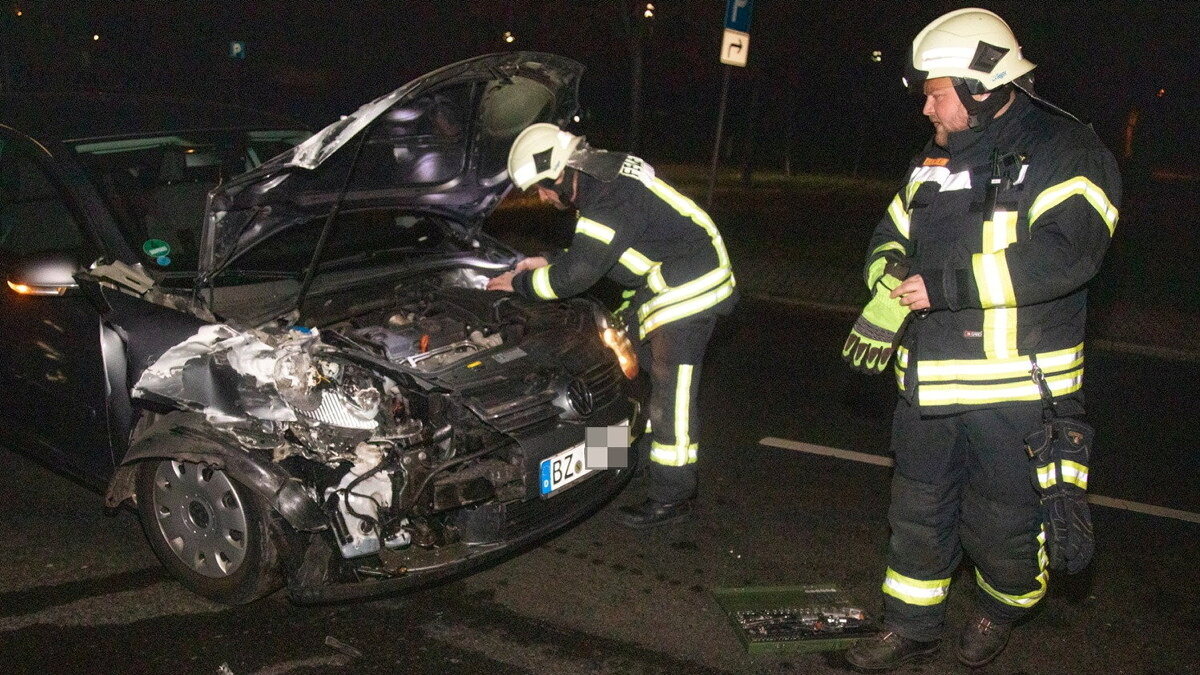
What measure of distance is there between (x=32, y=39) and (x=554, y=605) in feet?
58.2

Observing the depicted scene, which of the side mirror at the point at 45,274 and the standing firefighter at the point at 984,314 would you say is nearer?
the standing firefighter at the point at 984,314

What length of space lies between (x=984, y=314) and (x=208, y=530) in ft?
9.11

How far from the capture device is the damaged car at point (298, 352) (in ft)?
11.7

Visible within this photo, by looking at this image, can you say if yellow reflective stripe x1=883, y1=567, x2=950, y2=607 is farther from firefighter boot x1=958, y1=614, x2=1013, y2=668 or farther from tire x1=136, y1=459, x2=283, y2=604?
tire x1=136, y1=459, x2=283, y2=604

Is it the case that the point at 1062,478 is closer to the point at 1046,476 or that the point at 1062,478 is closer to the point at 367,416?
the point at 1046,476

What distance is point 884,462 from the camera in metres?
5.61

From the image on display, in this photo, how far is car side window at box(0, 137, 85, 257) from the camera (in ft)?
14.0

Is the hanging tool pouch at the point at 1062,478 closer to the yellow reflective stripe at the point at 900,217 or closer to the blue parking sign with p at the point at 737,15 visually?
the yellow reflective stripe at the point at 900,217

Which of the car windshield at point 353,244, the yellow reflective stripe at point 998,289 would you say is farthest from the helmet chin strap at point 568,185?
the yellow reflective stripe at point 998,289

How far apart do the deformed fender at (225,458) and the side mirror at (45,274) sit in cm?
70

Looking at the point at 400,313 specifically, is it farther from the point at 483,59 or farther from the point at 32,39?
the point at 32,39

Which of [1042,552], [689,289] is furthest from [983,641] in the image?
[689,289]

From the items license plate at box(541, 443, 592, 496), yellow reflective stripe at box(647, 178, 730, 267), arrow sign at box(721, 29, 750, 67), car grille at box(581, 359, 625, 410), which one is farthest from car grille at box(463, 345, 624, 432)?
arrow sign at box(721, 29, 750, 67)

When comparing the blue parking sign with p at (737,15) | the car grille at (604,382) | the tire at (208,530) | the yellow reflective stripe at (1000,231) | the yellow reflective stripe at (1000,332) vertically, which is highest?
the blue parking sign with p at (737,15)
